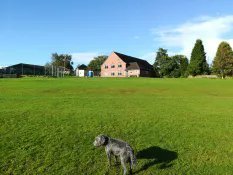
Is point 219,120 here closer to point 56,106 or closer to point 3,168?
point 56,106

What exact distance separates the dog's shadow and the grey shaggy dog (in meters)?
1.35

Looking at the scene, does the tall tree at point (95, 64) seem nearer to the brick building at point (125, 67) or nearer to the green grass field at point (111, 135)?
the brick building at point (125, 67)

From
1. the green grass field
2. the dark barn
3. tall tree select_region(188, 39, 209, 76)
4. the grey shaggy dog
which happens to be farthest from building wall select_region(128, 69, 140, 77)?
the grey shaggy dog

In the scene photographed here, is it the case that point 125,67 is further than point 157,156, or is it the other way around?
point 125,67

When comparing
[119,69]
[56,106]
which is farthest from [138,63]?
[56,106]

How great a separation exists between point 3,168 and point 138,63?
118 metres

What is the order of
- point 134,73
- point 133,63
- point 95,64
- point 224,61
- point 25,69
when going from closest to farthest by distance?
point 25,69 < point 224,61 < point 134,73 < point 133,63 < point 95,64

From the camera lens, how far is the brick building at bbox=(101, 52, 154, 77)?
125000mm

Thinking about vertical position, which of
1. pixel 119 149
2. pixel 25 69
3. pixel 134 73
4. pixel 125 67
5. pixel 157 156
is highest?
pixel 125 67

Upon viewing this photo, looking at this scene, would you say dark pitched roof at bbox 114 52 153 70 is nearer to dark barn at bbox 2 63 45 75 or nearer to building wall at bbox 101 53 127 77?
building wall at bbox 101 53 127 77

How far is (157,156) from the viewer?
43.7 feet

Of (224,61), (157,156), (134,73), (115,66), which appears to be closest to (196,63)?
(224,61)

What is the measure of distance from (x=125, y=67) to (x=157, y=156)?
114 metres

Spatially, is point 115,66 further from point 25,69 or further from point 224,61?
point 224,61
